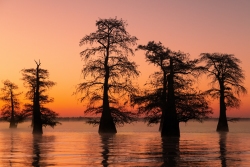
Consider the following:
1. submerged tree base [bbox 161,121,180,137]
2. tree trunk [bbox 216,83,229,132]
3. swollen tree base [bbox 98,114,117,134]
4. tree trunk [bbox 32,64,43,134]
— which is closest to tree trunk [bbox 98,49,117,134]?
swollen tree base [bbox 98,114,117,134]

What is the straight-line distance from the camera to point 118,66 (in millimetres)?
50469

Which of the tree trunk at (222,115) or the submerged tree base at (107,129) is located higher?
the tree trunk at (222,115)

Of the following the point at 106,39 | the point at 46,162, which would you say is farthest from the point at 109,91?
the point at 46,162

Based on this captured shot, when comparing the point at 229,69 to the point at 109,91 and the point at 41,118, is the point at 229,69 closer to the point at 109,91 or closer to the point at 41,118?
the point at 109,91

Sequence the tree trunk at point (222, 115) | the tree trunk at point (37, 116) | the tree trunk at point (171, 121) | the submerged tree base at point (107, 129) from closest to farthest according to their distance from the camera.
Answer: the tree trunk at point (171, 121) < the submerged tree base at point (107, 129) < the tree trunk at point (37, 116) < the tree trunk at point (222, 115)

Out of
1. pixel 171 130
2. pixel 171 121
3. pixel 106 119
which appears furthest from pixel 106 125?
pixel 171 130

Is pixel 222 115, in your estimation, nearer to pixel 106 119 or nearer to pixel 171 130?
pixel 106 119

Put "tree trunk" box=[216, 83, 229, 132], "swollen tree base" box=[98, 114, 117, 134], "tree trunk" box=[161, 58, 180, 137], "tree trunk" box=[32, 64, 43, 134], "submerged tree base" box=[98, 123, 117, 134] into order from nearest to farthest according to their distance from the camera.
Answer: "tree trunk" box=[161, 58, 180, 137], "submerged tree base" box=[98, 123, 117, 134], "swollen tree base" box=[98, 114, 117, 134], "tree trunk" box=[32, 64, 43, 134], "tree trunk" box=[216, 83, 229, 132]

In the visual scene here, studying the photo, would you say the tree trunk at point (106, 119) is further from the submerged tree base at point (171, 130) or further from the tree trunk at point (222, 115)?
the tree trunk at point (222, 115)

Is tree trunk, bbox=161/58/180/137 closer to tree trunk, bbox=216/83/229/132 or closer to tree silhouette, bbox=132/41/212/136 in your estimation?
tree silhouette, bbox=132/41/212/136

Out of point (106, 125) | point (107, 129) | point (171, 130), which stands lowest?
point (171, 130)

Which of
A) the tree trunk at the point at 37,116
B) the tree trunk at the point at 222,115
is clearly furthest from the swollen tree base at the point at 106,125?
the tree trunk at the point at 222,115

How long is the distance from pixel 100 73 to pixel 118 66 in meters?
2.00

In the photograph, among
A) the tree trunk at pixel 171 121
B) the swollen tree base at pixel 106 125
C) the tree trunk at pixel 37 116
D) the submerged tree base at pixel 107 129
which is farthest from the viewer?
the tree trunk at pixel 37 116
